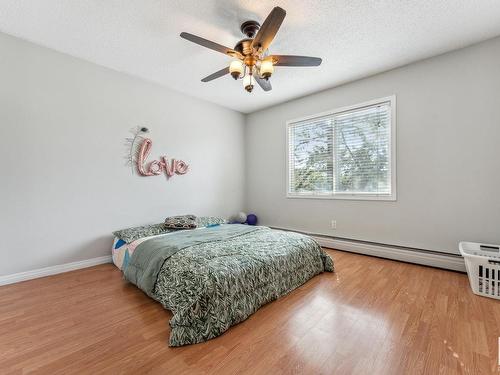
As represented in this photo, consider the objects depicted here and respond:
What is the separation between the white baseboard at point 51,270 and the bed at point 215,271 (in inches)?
16.5

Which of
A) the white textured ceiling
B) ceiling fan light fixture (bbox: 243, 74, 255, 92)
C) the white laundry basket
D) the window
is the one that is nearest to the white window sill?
the window

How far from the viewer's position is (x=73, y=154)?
9.00 ft

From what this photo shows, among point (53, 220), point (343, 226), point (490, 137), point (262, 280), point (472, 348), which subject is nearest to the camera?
point (472, 348)

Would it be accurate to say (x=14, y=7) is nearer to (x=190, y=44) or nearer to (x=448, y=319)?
(x=190, y=44)

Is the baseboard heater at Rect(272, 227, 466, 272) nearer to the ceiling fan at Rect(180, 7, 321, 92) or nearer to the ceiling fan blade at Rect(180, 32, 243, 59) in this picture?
the ceiling fan at Rect(180, 7, 321, 92)

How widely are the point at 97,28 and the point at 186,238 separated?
2315 millimetres

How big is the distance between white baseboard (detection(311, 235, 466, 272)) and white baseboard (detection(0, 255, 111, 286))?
10.7 ft

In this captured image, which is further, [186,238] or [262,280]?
[186,238]

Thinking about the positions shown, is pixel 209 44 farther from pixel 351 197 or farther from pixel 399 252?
pixel 399 252

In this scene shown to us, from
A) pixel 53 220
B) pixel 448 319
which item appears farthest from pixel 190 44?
pixel 448 319

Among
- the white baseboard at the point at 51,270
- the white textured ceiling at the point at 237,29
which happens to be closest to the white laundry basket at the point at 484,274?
the white textured ceiling at the point at 237,29

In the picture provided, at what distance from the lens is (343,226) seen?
11.5ft

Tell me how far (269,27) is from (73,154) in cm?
266

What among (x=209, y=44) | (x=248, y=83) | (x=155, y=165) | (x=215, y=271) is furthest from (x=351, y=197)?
(x=155, y=165)
